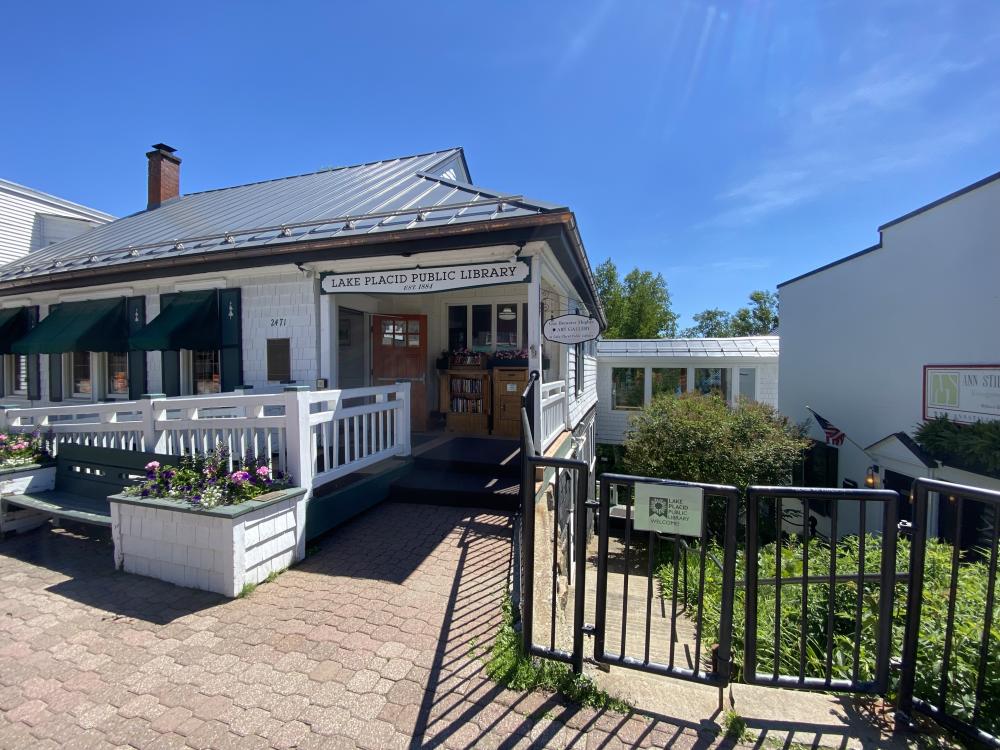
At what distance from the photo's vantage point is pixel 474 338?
8383mm

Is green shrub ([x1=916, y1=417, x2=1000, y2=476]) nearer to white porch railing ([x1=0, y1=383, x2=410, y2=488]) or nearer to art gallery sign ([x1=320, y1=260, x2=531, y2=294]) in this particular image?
art gallery sign ([x1=320, y1=260, x2=531, y2=294])

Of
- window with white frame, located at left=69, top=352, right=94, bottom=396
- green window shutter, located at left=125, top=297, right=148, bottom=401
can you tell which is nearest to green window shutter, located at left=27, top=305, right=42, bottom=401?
window with white frame, located at left=69, top=352, right=94, bottom=396

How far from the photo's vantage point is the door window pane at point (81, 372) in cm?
852

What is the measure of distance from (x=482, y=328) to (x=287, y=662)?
21.0 feet

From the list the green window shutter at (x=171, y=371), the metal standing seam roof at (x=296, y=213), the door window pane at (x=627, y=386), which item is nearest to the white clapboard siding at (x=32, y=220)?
the metal standing seam roof at (x=296, y=213)

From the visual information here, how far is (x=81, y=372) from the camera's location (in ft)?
28.2

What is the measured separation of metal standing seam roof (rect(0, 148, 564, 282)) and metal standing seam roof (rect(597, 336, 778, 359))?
968cm

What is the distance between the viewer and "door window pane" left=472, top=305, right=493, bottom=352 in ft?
27.2

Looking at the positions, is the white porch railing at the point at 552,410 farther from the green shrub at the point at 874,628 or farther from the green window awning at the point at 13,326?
the green window awning at the point at 13,326

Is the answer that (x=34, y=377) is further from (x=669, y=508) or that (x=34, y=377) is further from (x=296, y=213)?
(x=669, y=508)

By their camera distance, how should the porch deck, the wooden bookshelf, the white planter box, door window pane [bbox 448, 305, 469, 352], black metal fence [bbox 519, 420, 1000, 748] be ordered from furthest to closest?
door window pane [bbox 448, 305, 469, 352], the wooden bookshelf, the porch deck, the white planter box, black metal fence [bbox 519, 420, 1000, 748]

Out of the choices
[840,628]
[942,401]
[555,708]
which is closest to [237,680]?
[555,708]

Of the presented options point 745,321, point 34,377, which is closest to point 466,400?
point 34,377

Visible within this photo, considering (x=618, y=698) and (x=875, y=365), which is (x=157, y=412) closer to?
(x=618, y=698)
